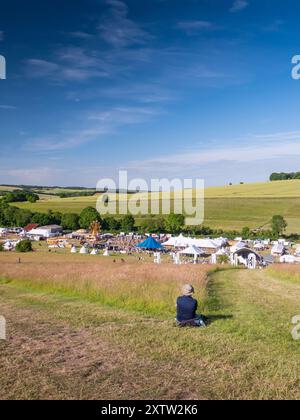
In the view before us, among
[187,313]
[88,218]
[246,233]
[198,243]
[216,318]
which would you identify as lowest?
[246,233]

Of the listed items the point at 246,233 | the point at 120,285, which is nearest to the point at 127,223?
the point at 246,233

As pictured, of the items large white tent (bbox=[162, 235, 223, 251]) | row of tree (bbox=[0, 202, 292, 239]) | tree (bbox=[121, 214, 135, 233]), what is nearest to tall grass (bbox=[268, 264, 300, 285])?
large white tent (bbox=[162, 235, 223, 251])

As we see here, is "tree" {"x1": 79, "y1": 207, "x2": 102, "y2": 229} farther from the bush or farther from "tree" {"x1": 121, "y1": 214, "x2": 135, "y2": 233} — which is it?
the bush

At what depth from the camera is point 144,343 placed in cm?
910

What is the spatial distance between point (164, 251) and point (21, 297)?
48221 millimetres

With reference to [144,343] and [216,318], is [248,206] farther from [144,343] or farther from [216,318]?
[144,343]

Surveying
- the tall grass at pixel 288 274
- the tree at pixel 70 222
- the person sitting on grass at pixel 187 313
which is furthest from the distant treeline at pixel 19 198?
the person sitting on grass at pixel 187 313

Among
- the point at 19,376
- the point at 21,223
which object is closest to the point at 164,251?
the point at 19,376

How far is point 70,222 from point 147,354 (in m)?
105

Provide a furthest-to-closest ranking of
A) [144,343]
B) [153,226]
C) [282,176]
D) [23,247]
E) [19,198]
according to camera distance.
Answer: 1. [282,176]
2. [19,198]
3. [153,226]
4. [23,247]
5. [144,343]

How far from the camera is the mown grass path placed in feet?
21.7

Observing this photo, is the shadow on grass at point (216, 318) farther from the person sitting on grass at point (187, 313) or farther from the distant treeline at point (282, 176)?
the distant treeline at point (282, 176)

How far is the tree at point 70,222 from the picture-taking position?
111m
